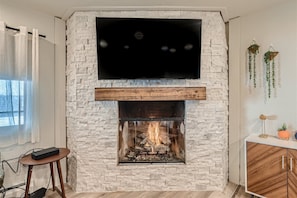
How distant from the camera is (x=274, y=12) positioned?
248cm

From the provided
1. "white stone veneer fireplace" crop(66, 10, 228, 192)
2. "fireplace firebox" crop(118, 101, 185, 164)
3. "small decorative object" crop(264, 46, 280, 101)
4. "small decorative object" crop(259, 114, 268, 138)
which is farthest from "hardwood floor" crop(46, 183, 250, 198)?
"small decorative object" crop(264, 46, 280, 101)

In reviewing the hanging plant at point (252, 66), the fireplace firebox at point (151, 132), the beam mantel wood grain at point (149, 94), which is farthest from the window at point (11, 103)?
the hanging plant at point (252, 66)

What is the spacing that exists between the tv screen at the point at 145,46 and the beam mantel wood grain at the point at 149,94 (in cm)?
16

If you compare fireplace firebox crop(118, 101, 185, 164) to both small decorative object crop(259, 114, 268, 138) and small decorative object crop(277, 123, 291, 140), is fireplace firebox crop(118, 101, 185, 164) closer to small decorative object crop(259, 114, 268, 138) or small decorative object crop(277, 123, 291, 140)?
small decorative object crop(259, 114, 268, 138)

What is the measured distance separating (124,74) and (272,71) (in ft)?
5.84

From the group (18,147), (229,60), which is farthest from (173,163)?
(18,147)

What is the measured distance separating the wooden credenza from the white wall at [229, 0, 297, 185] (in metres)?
0.34

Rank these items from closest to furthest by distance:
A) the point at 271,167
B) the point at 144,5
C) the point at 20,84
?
the point at 271,167 → the point at 20,84 → the point at 144,5

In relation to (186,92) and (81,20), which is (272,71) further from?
(81,20)

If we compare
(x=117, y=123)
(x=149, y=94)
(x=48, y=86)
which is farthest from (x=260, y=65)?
(x=48, y=86)

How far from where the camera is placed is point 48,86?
8.76ft

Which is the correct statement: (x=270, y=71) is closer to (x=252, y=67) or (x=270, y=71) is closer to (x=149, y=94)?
(x=252, y=67)

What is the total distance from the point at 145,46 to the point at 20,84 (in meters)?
1.48

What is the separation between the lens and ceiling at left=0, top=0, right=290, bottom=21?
7.59 feet
